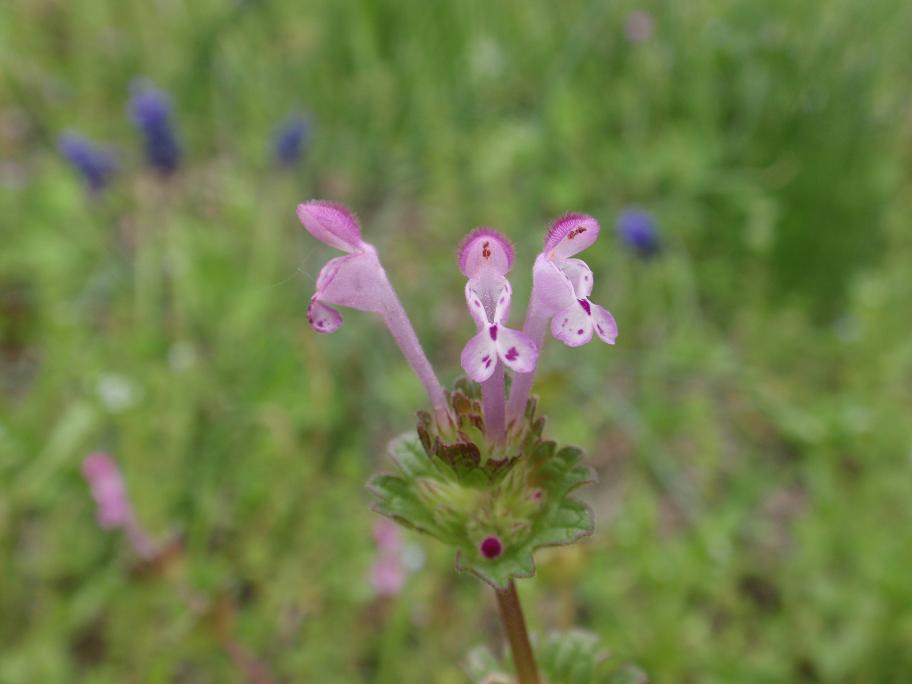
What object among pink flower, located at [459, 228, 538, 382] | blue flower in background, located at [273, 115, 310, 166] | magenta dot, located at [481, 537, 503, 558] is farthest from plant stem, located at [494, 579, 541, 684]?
blue flower in background, located at [273, 115, 310, 166]

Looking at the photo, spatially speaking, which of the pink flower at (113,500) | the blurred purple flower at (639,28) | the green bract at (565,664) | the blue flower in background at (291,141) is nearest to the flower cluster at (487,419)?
the green bract at (565,664)

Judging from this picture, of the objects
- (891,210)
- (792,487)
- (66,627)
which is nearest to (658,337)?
(792,487)

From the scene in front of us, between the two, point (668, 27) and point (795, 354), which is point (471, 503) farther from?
point (668, 27)

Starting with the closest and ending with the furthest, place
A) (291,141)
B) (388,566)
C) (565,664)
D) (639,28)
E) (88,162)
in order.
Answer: (565,664) → (388,566) → (88,162) → (291,141) → (639,28)

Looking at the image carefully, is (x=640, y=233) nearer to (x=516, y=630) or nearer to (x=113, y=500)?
(x=113, y=500)

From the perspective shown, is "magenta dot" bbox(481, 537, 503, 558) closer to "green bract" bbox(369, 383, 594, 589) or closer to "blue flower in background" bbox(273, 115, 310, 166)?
"green bract" bbox(369, 383, 594, 589)

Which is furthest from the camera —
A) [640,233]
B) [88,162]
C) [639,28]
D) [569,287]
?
[639,28]

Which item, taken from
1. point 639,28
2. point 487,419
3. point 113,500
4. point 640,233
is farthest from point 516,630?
point 639,28

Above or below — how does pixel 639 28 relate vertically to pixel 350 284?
above
